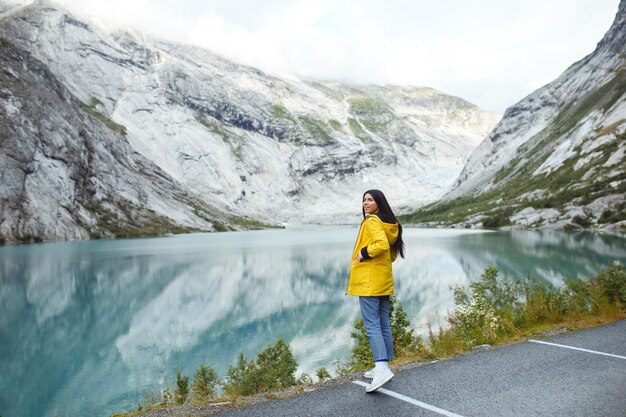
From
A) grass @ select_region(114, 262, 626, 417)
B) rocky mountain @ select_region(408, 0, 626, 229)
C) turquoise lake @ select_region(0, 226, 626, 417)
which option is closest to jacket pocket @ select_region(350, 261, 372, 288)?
grass @ select_region(114, 262, 626, 417)

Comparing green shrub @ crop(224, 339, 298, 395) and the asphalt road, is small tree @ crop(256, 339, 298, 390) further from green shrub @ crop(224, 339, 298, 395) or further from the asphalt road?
the asphalt road

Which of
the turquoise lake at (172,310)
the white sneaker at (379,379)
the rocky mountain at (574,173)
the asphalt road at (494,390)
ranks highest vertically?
the rocky mountain at (574,173)

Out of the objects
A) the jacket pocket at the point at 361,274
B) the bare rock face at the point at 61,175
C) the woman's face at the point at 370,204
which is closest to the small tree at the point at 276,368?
the jacket pocket at the point at 361,274

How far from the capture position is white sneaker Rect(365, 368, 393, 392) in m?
9.00

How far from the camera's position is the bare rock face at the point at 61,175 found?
116 metres

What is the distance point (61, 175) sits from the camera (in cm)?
13038

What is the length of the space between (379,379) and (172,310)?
35502 millimetres

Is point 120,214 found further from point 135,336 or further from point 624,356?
point 624,356

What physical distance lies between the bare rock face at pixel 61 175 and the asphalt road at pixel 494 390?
120 meters

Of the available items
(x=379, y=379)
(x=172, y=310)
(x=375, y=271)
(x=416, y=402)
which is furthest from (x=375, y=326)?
(x=172, y=310)

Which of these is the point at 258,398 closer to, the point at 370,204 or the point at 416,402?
the point at 416,402

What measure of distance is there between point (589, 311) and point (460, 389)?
1032 cm

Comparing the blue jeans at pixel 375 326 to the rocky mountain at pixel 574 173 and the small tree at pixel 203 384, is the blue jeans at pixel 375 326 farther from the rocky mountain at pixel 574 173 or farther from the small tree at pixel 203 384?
the rocky mountain at pixel 574 173

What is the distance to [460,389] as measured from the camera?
29.5ft
